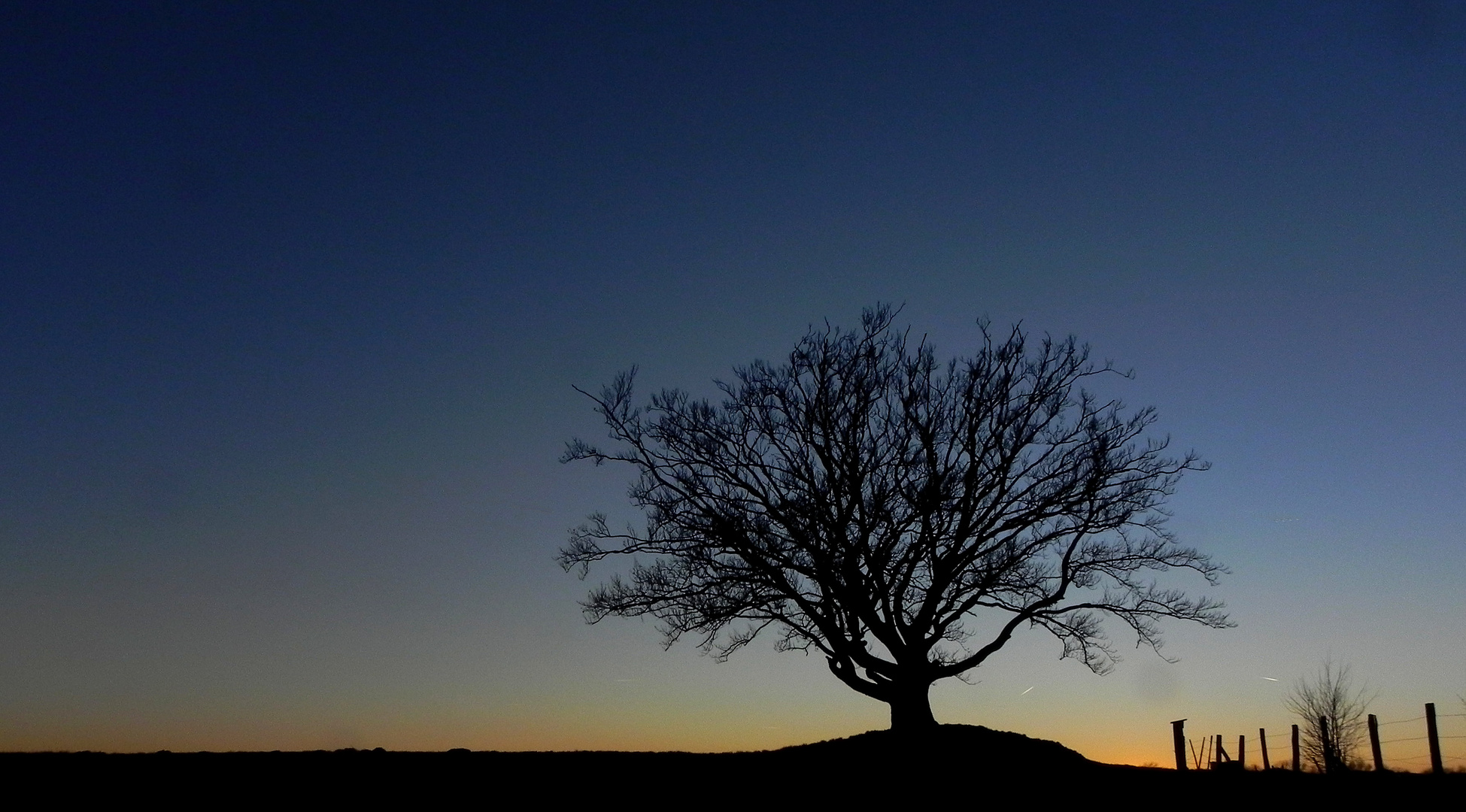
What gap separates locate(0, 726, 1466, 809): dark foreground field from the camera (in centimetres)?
1255

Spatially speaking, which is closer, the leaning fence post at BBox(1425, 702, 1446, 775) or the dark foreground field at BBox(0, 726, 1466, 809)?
the dark foreground field at BBox(0, 726, 1466, 809)

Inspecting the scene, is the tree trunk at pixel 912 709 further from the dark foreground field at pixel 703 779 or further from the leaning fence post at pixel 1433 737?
the leaning fence post at pixel 1433 737

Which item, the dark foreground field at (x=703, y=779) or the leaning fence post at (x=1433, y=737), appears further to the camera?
the leaning fence post at (x=1433, y=737)

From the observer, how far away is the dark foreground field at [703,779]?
41.2 ft

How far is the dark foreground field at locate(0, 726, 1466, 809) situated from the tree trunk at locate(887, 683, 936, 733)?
2.77ft

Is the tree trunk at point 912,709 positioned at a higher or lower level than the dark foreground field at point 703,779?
higher

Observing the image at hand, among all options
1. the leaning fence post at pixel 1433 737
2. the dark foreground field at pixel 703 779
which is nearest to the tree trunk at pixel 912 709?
the dark foreground field at pixel 703 779

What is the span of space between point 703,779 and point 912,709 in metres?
5.31

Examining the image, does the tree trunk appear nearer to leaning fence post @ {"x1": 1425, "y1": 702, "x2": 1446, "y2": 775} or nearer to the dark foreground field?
the dark foreground field

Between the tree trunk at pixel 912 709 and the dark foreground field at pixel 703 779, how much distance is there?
846 millimetres

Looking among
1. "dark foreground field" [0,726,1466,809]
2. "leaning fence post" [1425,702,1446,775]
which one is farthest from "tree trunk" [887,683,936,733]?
"leaning fence post" [1425,702,1446,775]

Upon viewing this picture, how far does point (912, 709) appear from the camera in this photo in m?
18.4

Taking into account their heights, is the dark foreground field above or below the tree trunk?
below

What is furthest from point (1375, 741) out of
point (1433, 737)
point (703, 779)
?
point (703, 779)
